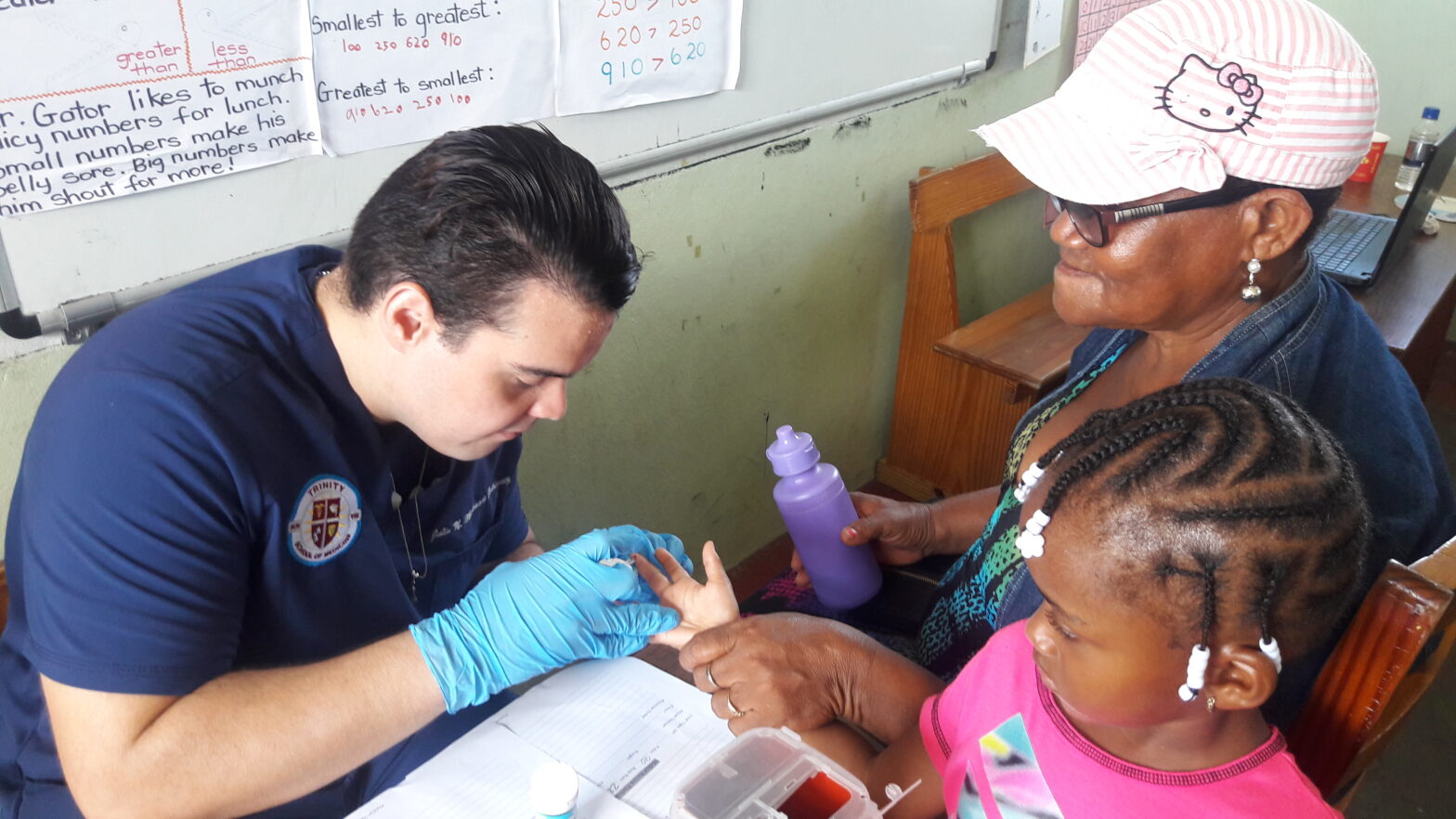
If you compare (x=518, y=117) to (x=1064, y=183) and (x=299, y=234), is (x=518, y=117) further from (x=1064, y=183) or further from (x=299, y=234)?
(x=1064, y=183)

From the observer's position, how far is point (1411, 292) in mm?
2270

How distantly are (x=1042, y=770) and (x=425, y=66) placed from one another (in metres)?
1.20

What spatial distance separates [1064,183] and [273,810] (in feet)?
3.94

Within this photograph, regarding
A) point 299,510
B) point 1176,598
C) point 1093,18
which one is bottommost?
point 299,510

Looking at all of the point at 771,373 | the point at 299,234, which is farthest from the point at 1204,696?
the point at 771,373

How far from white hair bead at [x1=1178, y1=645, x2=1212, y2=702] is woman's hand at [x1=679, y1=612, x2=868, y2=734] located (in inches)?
18.1

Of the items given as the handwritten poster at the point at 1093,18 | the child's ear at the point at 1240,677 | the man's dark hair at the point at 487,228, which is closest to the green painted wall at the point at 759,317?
the handwritten poster at the point at 1093,18

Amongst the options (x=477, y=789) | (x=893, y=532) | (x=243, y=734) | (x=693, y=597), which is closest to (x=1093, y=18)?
(x=893, y=532)

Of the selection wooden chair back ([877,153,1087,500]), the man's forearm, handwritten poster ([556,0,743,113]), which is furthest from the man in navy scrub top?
wooden chair back ([877,153,1087,500])

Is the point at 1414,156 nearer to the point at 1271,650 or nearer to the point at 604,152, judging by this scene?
the point at 604,152

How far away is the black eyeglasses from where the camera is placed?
1112mm

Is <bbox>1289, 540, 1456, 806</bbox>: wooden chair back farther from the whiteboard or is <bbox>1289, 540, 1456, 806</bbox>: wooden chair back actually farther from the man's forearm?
the whiteboard

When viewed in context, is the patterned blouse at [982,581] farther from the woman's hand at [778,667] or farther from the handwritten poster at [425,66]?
the handwritten poster at [425,66]

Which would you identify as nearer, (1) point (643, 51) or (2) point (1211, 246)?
(2) point (1211, 246)
